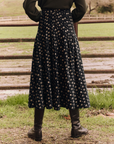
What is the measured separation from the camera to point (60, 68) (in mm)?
2320

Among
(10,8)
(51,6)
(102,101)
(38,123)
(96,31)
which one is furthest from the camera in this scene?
(10,8)

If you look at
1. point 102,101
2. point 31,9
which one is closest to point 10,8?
point 102,101

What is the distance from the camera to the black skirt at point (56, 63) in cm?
225

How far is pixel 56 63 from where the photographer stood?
2.28 meters

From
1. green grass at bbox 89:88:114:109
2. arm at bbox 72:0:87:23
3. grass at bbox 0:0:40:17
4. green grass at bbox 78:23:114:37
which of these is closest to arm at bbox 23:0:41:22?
arm at bbox 72:0:87:23

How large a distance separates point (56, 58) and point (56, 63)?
52 mm

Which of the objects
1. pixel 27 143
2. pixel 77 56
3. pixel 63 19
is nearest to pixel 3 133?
pixel 27 143

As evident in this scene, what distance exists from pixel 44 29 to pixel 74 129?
1.16 meters

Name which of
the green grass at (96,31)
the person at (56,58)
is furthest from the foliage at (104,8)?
the person at (56,58)

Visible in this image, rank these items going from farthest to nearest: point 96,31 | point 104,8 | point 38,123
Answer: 1. point 104,8
2. point 96,31
3. point 38,123

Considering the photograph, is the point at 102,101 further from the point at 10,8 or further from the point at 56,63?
the point at 10,8

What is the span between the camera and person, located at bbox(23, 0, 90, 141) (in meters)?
2.25

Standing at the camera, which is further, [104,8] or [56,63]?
[104,8]

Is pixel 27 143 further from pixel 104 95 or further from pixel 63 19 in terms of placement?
pixel 104 95
